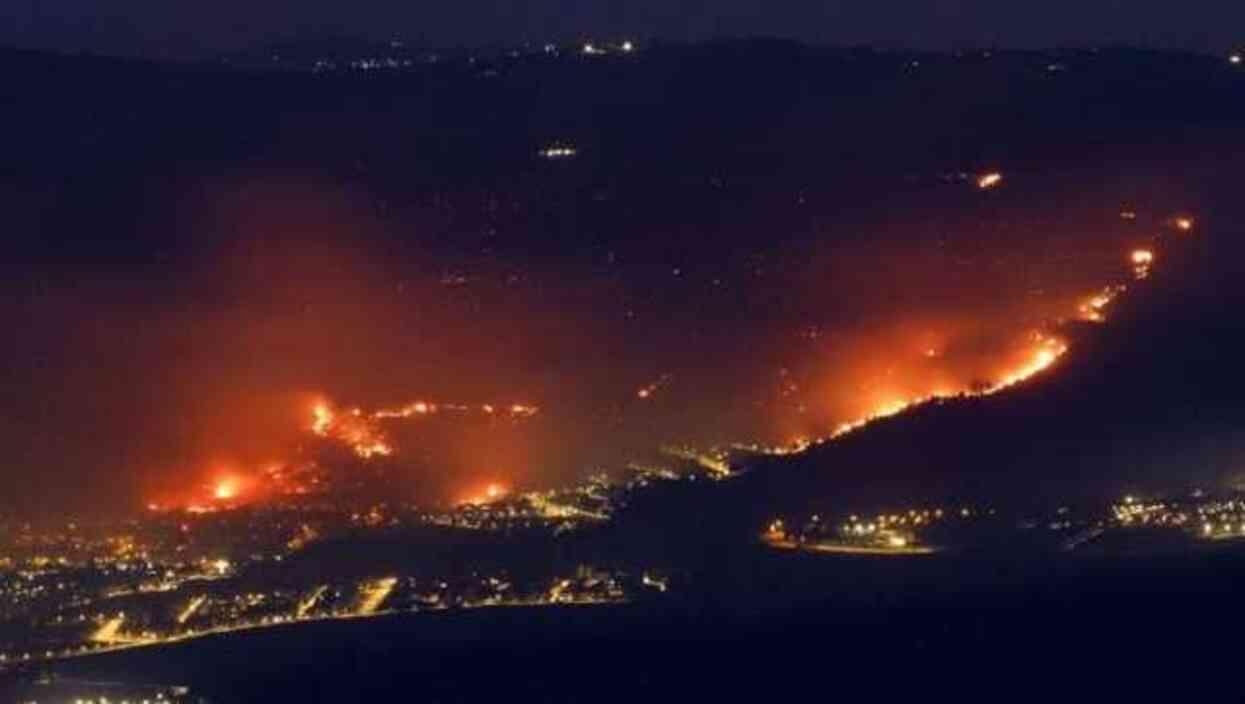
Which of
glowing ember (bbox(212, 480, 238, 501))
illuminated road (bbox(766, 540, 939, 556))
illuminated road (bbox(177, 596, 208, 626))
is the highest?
glowing ember (bbox(212, 480, 238, 501))

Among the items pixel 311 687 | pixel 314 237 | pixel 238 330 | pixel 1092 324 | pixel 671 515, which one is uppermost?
pixel 314 237

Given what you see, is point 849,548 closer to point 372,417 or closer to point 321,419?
point 372,417

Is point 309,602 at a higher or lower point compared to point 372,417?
lower

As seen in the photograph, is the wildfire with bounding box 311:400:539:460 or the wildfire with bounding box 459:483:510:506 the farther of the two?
the wildfire with bounding box 311:400:539:460

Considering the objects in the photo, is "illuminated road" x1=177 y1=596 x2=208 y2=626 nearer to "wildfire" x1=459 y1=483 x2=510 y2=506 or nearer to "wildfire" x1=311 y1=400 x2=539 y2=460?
"wildfire" x1=459 y1=483 x2=510 y2=506

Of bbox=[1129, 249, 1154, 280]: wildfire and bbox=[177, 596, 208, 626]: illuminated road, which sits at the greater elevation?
bbox=[1129, 249, 1154, 280]: wildfire

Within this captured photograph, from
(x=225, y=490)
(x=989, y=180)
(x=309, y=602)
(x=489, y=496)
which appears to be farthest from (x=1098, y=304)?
(x=309, y=602)

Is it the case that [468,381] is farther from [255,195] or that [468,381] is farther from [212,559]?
[255,195]

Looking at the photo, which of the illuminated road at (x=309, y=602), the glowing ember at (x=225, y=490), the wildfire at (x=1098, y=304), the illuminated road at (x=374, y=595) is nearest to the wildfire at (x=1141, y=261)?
the wildfire at (x=1098, y=304)

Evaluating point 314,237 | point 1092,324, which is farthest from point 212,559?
Answer: point 314,237

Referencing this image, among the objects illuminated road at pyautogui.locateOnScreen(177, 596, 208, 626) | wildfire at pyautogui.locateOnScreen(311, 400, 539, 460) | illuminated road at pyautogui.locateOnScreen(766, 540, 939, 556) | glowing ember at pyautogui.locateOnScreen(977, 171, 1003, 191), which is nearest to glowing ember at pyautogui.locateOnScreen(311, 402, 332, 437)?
wildfire at pyautogui.locateOnScreen(311, 400, 539, 460)

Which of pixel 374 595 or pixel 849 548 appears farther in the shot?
pixel 849 548
